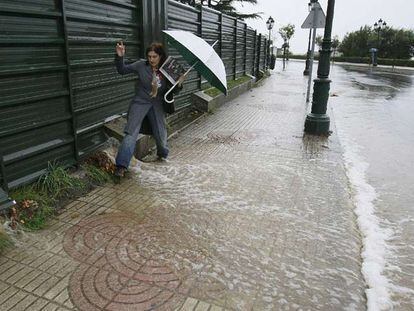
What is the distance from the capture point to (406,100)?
1546 centimetres

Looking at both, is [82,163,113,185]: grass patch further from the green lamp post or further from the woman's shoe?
the green lamp post

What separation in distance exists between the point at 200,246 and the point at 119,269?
2.67 feet

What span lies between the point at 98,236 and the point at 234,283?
144 cm

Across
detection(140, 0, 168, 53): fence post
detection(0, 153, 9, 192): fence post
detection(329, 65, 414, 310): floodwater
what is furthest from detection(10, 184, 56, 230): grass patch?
detection(140, 0, 168, 53): fence post

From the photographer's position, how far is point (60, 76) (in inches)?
178

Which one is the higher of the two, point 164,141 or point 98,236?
point 164,141

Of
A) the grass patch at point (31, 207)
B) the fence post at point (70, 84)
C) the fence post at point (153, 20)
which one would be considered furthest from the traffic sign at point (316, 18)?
the grass patch at point (31, 207)

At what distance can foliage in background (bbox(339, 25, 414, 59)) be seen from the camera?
183 feet

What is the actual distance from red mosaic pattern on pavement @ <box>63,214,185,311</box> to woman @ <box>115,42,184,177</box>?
126cm

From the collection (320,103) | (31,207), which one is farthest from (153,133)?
(320,103)

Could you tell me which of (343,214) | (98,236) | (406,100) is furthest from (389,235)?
(406,100)

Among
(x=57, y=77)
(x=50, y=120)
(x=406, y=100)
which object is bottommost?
(x=406, y=100)

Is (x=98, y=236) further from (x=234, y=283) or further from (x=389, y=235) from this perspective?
(x=389, y=235)

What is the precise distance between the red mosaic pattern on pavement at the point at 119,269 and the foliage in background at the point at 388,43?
58.8 meters
